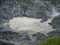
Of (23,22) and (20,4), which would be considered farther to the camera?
(20,4)

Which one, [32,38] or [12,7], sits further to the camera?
[12,7]

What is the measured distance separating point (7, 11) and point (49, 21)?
7.16ft

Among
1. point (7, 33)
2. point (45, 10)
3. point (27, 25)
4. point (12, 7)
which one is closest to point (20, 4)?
point (12, 7)

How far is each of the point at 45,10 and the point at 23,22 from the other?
151cm

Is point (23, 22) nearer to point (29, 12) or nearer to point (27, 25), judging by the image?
point (27, 25)

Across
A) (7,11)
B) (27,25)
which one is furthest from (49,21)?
(7,11)

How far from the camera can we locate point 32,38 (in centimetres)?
702

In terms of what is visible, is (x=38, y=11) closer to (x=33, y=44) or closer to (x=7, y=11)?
(x=7, y=11)

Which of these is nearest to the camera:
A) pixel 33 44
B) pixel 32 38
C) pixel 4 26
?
pixel 33 44

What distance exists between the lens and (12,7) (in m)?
9.95

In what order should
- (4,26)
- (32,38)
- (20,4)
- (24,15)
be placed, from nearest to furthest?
(32,38) < (4,26) < (24,15) < (20,4)

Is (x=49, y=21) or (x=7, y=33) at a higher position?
(x=49, y=21)

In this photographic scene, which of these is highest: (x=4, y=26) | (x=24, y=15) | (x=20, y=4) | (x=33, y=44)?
(x=20, y=4)

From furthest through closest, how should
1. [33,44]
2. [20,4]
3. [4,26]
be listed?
1. [20,4]
2. [4,26]
3. [33,44]
